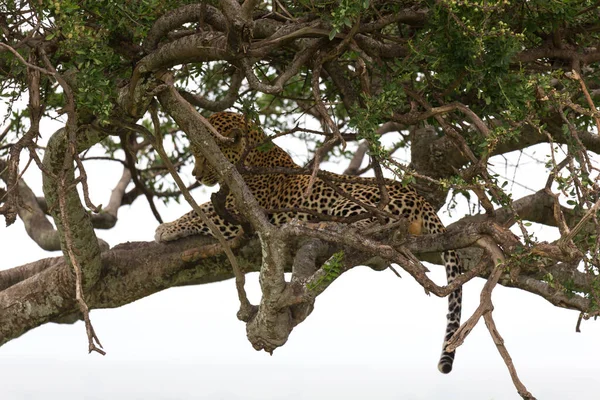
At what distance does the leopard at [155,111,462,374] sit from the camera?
7.65m

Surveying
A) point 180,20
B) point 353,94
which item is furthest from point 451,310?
point 180,20

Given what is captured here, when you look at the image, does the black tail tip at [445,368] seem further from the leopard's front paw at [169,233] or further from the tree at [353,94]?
the leopard's front paw at [169,233]

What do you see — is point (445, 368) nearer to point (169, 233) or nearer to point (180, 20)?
point (169, 233)

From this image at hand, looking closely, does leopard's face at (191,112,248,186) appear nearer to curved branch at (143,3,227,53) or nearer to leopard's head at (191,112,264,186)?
leopard's head at (191,112,264,186)

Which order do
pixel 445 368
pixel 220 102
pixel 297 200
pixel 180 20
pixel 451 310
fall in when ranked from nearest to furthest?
pixel 180 20
pixel 445 368
pixel 451 310
pixel 297 200
pixel 220 102

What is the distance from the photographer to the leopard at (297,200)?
765 centimetres

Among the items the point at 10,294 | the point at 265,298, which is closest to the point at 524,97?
the point at 265,298

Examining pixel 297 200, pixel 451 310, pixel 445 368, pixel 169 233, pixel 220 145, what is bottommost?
pixel 445 368

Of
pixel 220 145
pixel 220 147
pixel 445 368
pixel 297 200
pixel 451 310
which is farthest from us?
pixel 220 147

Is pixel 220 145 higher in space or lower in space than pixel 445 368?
higher

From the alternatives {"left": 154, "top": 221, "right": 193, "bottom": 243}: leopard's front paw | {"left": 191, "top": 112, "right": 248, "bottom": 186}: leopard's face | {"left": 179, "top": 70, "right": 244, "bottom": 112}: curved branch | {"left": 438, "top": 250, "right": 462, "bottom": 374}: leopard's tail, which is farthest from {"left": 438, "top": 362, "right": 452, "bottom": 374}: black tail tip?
{"left": 179, "top": 70, "right": 244, "bottom": 112}: curved branch

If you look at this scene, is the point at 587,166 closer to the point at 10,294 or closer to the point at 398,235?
the point at 398,235

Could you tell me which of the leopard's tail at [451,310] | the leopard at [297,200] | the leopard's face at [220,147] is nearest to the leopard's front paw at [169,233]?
the leopard at [297,200]

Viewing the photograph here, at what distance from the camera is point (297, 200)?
879 centimetres
